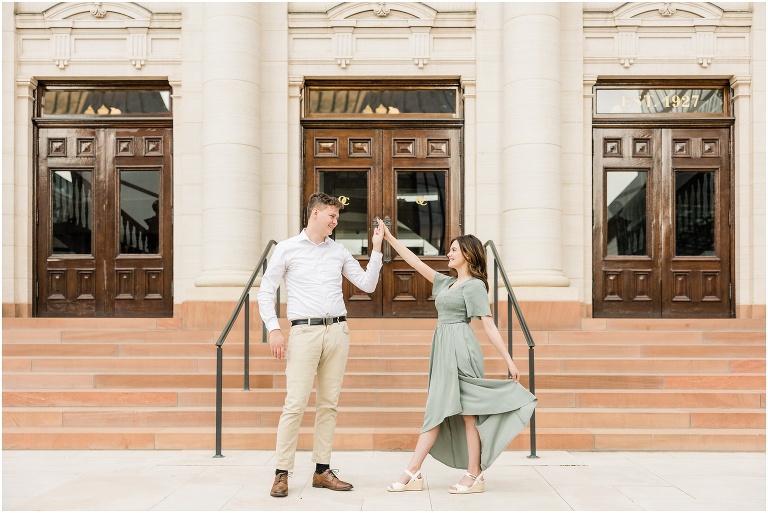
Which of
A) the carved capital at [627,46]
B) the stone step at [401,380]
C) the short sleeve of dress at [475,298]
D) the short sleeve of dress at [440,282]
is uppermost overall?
Answer: the carved capital at [627,46]

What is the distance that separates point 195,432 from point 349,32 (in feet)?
21.7

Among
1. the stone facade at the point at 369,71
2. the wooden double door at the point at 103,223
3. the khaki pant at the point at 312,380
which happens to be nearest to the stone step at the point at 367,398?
the khaki pant at the point at 312,380

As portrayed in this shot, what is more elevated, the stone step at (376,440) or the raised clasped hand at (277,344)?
the raised clasped hand at (277,344)

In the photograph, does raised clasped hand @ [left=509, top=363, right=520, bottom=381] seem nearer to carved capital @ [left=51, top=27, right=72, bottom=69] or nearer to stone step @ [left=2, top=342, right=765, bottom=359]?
stone step @ [left=2, top=342, right=765, bottom=359]

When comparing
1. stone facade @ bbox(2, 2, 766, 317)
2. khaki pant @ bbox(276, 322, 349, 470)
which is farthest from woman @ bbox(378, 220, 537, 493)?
stone facade @ bbox(2, 2, 766, 317)

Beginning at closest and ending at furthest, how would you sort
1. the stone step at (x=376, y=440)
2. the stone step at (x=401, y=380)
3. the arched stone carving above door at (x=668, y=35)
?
the stone step at (x=376, y=440)
the stone step at (x=401, y=380)
the arched stone carving above door at (x=668, y=35)

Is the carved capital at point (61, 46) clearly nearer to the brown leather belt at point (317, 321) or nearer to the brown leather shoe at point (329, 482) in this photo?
the brown leather belt at point (317, 321)

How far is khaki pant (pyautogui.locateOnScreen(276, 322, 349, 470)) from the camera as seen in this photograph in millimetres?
6047

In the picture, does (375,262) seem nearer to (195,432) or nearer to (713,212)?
(195,432)

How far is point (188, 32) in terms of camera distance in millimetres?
12148

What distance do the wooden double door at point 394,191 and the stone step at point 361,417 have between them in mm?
4050

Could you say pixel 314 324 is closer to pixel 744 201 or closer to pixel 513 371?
pixel 513 371

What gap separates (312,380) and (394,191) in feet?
21.6

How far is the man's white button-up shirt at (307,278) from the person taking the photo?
6.18 meters
